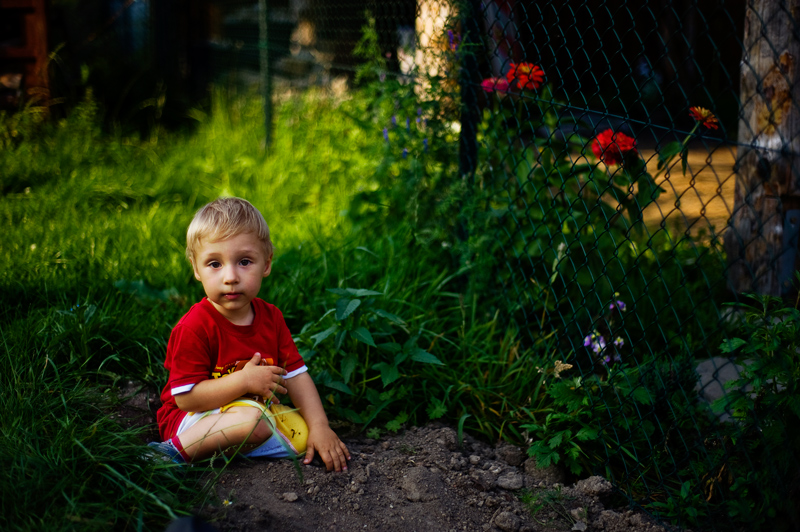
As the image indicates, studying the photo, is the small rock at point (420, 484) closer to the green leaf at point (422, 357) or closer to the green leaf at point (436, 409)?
the green leaf at point (436, 409)

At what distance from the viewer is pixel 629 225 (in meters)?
2.57

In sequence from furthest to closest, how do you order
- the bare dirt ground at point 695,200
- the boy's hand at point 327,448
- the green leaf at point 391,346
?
the bare dirt ground at point 695,200 → the green leaf at point 391,346 → the boy's hand at point 327,448

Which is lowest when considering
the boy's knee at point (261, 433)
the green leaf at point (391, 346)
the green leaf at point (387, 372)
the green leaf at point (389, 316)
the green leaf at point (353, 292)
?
the boy's knee at point (261, 433)

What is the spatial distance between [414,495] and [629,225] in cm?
140

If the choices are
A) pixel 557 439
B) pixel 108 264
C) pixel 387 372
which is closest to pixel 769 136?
pixel 557 439

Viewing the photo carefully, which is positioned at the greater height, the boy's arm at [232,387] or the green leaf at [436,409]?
the boy's arm at [232,387]

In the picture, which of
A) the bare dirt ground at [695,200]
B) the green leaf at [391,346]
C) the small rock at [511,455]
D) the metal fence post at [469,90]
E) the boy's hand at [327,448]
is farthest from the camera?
the bare dirt ground at [695,200]

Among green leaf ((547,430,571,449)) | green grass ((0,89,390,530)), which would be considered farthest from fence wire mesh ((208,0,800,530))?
green grass ((0,89,390,530))

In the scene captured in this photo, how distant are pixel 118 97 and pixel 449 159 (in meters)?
4.01

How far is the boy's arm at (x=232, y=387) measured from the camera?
71.5 inches

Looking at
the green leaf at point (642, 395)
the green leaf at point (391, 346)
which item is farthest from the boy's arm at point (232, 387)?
the green leaf at point (642, 395)

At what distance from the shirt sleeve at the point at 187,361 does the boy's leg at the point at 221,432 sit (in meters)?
0.12

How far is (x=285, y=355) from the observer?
204 cm

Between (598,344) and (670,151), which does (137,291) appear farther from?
(670,151)
